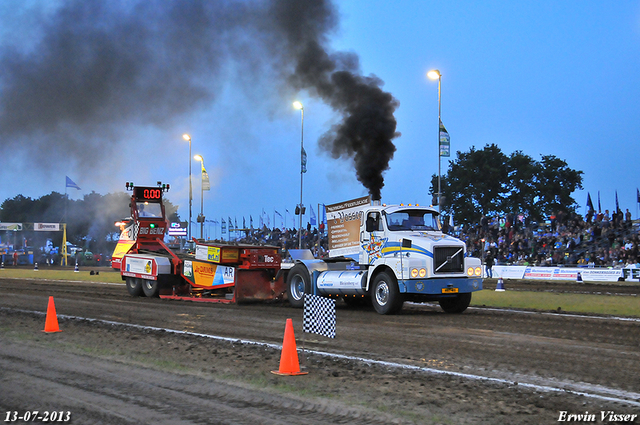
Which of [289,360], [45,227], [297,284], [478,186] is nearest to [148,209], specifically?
[297,284]

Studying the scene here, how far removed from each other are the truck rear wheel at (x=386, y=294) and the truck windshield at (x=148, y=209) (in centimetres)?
1095

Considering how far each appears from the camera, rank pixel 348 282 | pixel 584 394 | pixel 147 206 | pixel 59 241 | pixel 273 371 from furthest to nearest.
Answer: pixel 59 241 → pixel 147 206 → pixel 348 282 → pixel 273 371 → pixel 584 394

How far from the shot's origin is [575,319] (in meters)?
14.4

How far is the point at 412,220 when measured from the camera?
16344 millimetres

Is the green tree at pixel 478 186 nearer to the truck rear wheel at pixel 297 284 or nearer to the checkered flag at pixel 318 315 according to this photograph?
the truck rear wheel at pixel 297 284

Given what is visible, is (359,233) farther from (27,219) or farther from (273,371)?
(27,219)

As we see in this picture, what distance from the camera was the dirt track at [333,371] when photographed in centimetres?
638

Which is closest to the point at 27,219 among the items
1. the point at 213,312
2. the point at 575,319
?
the point at 213,312

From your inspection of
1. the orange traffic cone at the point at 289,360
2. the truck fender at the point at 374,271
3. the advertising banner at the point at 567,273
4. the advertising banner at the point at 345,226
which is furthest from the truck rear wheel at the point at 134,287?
the advertising banner at the point at 567,273

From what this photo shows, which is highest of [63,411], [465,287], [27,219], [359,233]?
[27,219]

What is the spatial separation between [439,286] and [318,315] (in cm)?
620

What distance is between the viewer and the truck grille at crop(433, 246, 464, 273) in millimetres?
15055

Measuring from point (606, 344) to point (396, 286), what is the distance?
18.4 feet

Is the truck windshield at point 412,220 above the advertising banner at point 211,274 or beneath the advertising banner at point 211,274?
above
